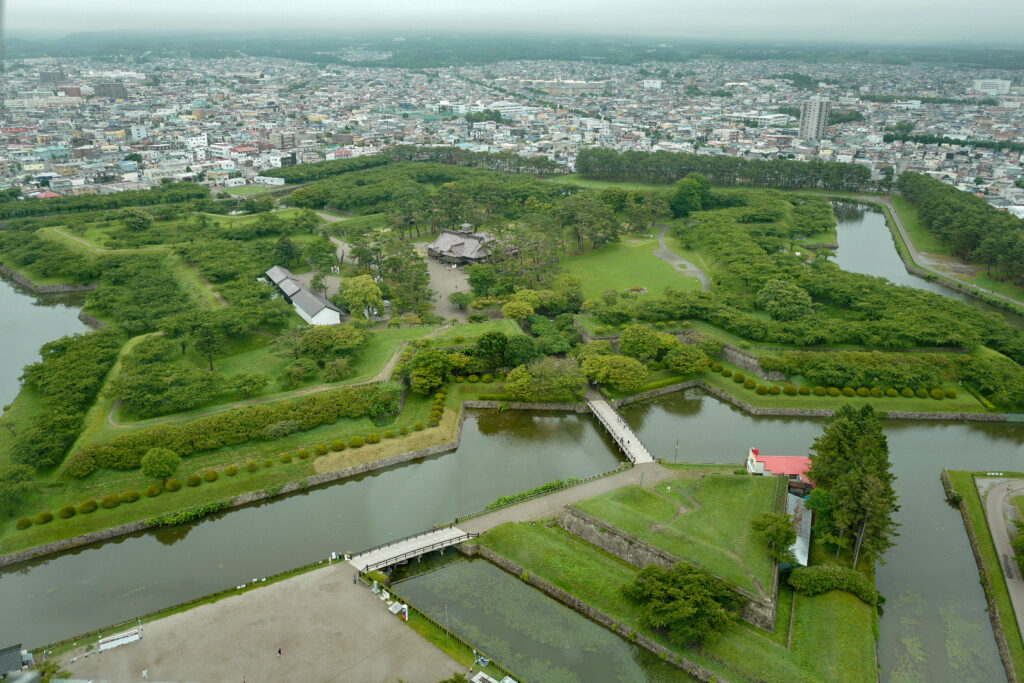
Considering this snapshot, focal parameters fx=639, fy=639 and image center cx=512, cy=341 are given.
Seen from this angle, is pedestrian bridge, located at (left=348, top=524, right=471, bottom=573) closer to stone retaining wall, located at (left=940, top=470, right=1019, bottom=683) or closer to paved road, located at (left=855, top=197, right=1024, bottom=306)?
stone retaining wall, located at (left=940, top=470, right=1019, bottom=683)

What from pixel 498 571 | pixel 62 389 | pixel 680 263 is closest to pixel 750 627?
pixel 498 571

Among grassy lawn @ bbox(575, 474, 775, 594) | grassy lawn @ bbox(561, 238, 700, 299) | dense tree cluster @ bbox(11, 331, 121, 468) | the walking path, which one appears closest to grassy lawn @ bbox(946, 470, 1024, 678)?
grassy lawn @ bbox(575, 474, 775, 594)

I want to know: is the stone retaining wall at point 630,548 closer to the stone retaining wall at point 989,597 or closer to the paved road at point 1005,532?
the stone retaining wall at point 989,597

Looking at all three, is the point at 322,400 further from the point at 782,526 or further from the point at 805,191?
the point at 805,191

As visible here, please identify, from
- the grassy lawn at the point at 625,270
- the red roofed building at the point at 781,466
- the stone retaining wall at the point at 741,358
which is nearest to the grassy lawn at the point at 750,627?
the red roofed building at the point at 781,466

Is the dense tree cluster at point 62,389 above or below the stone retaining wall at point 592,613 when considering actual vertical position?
above

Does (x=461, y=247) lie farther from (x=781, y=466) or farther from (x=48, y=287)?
(x=781, y=466)
